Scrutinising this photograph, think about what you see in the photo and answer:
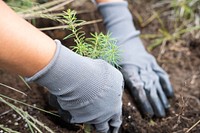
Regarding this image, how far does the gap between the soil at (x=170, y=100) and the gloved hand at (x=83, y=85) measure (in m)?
0.17

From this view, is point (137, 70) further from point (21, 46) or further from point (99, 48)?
point (21, 46)

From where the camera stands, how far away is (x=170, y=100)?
170 centimetres

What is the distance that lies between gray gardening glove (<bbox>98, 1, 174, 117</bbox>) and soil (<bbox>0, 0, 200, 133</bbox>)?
0.05 m

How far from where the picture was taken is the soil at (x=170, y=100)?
4.83ft


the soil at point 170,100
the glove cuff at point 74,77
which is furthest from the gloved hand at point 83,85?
the soil at point 170,100

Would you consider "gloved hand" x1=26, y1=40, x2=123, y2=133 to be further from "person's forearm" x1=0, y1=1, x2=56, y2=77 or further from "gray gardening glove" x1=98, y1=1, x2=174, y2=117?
"gray gardening glove" x1=98, y1=1, x2=174, y2=117

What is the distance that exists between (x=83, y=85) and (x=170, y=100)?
606 mm

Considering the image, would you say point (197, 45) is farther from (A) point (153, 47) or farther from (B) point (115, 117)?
(B) point (115, 117)

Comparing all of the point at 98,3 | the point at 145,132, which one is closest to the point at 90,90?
the point at 145,132

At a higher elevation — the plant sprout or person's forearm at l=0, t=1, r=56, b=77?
person's forearm at l=0, t=1, r=56, b=77

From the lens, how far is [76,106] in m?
1.27

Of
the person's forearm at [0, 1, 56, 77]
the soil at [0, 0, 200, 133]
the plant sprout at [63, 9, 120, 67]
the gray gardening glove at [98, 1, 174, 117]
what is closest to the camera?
the person's forearm at [0, 1, 56, 77]

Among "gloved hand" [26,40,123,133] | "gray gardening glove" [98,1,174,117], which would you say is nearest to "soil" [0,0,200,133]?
"gray gardening glove" [98,1,174,117]

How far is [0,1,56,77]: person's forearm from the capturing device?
1.08m
